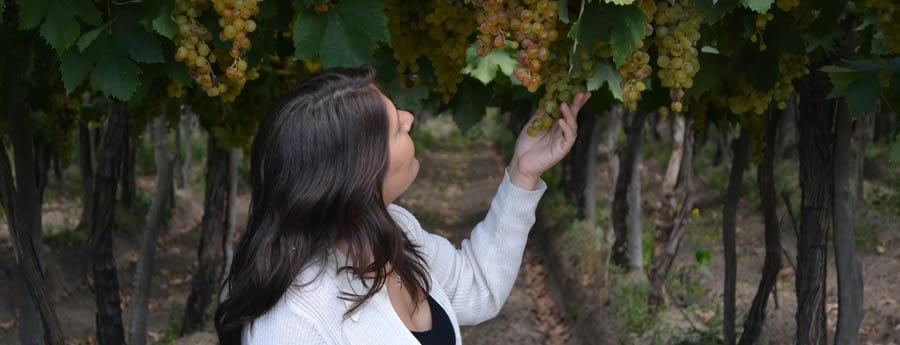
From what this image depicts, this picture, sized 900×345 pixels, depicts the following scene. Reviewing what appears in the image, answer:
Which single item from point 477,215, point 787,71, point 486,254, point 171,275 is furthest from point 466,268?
point 477,215

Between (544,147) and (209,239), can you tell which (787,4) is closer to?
(544,147)

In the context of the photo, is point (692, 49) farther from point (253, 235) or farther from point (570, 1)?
point (253, 235)

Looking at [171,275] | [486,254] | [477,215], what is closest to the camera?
[486,254]

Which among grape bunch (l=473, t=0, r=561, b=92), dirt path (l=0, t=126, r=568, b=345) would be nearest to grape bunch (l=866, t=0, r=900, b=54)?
grape bunch (l=473, t=0, r=561, b=92)

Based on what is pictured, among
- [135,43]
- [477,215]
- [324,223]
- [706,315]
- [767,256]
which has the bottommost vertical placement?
[477,215]

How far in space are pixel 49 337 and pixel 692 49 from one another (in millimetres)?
2664

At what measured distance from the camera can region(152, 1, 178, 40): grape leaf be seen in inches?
95.9

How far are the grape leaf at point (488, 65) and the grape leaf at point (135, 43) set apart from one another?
1.90 metres

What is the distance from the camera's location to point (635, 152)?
8039mm

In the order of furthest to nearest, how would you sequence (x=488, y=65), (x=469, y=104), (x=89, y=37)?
(x=488, y=65), (x=469, y=104), (x=89, y=37)

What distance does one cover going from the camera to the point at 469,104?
409 cm

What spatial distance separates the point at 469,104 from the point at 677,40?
6.06ft

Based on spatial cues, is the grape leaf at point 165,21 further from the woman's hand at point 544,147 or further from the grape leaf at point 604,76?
the grape leaf at point 604,76

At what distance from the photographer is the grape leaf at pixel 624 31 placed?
2150mm
